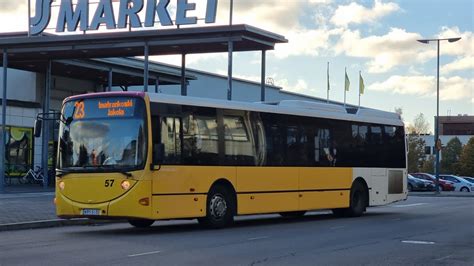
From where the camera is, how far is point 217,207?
1653 centimetres

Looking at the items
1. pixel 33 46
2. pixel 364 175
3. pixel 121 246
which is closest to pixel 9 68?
pixel 33 46

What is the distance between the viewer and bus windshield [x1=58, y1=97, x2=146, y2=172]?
15070 millimetres

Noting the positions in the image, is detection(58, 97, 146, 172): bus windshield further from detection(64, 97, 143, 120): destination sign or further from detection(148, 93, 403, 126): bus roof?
detection(148, 93, 403, 126): bus roof

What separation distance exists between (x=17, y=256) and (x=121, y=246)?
2.09 m

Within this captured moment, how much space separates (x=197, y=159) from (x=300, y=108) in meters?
4.70

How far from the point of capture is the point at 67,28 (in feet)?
103

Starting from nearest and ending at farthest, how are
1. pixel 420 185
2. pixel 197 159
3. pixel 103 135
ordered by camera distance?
pixel 103 135 < pixel 197 159 < pixel 420 185

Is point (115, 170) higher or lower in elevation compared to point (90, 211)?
higher

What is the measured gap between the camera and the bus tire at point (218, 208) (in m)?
16.4

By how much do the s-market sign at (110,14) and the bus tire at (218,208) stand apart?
1336 centimetres

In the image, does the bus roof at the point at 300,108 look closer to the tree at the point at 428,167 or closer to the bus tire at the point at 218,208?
the bus tire at the point at 218,208

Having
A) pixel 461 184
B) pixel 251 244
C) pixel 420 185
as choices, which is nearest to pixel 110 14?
pixel 251 244

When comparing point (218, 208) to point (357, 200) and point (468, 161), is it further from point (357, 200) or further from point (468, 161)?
point (468, 161)

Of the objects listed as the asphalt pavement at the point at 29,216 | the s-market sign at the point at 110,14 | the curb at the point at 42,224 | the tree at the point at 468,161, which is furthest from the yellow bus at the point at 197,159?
the tree at the point at 468,161
